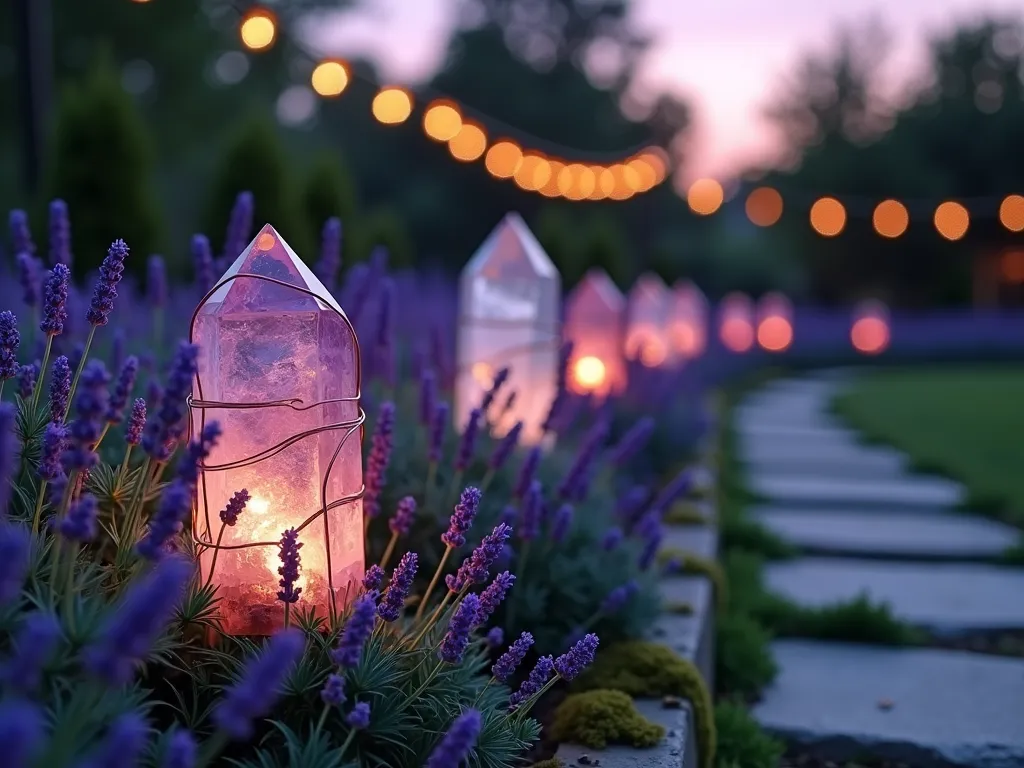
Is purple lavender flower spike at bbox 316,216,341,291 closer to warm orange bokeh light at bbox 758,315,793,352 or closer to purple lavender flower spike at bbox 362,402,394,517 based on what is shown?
purple lavender flower spike at bbox 362,402,394,517

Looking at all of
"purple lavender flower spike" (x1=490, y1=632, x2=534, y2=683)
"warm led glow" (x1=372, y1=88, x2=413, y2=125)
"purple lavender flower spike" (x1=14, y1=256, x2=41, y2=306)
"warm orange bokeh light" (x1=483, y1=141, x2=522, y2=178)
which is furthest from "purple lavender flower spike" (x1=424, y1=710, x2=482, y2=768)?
"warm orange bokeh light" (x1=483, y1=141, x2=522, y2=178)

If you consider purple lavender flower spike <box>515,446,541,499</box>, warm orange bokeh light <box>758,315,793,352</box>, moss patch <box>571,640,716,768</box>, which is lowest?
moss patch <box>571,640,716,768</box>

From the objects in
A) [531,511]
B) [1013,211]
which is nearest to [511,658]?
[531,511]

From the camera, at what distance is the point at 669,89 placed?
1487 inches

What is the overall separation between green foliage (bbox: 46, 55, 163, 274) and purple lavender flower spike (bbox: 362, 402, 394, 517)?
19.8ft

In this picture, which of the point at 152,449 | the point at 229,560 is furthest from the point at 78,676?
the point at 229,560

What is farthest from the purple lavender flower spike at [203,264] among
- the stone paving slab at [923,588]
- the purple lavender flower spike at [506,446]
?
the stone paving slab at [923,588]

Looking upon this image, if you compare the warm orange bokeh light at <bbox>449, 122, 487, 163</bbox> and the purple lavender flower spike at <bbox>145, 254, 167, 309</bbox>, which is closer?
the purple lavender flower spike at <bbox>145, 254, 167, 309</bbox>

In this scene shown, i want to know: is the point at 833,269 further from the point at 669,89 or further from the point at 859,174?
the point at 669,89

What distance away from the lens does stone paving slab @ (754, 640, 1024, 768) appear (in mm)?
2438

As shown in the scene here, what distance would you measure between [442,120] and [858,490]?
3542 millimetres

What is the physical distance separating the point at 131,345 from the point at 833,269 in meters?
29.0

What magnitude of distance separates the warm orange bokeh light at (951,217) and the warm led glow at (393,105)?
1171 centimetres

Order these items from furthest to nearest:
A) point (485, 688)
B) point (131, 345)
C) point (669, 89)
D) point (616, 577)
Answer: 1. point (669, 89)
2. point (131, 345)
3. point (616, 577)
4. point (485, 688)
